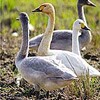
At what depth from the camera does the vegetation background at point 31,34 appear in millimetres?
8289

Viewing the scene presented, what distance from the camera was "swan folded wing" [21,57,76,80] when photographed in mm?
7504

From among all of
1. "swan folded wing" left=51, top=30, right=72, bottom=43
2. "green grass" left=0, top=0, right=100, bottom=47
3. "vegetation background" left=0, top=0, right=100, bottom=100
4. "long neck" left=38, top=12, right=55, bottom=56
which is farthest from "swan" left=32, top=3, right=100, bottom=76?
"green grass" left=0, top=0, right=100, bottom=47

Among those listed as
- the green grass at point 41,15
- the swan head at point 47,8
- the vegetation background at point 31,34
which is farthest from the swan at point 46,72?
the green grass at point 41,15

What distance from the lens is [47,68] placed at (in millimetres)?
7699

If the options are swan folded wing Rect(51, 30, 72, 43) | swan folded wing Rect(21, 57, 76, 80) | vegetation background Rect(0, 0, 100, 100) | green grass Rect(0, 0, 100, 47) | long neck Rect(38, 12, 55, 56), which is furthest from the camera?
green grass Rect(0, 0, 100, 47)

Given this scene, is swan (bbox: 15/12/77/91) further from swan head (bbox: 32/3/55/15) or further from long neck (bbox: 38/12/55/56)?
swan head (bbox: 32/3/55/15)

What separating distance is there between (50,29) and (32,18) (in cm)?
476

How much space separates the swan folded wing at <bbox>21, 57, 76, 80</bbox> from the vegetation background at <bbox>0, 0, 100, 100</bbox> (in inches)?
15.1

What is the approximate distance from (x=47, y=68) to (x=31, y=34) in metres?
5.49

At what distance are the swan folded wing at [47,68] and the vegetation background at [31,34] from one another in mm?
383

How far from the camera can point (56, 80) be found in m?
7.58

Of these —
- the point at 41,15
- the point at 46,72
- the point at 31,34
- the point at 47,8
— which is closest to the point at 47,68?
the point at 46,72

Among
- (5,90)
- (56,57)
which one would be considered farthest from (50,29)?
(5,90)

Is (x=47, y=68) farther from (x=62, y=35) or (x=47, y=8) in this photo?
(x=62, y=35)
